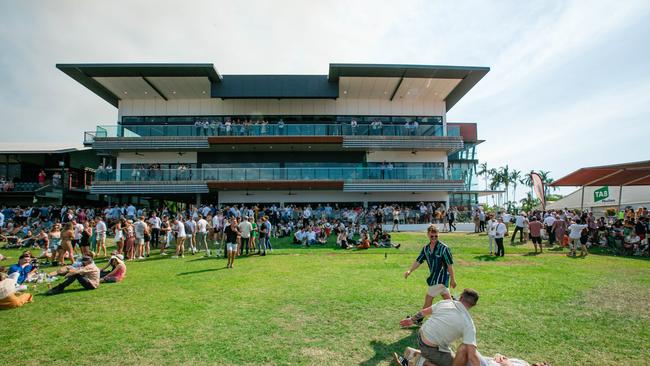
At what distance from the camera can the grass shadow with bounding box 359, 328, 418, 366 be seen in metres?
5.07

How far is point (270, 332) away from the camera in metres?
6.14

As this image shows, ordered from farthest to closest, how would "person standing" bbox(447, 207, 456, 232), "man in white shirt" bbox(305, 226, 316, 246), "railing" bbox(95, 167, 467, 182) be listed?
"railing" bbox(95, 167, 467, 182), "person standing" bbox(447, 207, 456, 232), "man in white shirt" bbox(305, 226, 316, 246)

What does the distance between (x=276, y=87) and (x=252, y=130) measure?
4.71 metres


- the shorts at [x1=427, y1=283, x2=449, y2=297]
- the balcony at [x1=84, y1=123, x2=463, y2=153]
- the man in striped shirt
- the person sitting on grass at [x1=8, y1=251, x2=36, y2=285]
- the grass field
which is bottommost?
the grass field

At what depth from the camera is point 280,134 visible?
1123 inches

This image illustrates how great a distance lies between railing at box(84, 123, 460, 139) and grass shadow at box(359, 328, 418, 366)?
24.0 m

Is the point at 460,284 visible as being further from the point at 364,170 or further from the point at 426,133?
the point at 426,133

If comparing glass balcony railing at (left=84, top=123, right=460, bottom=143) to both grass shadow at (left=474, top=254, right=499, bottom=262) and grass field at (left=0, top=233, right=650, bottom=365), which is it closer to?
grass shadow at (left=474, top=254, right=499, bottom=262)

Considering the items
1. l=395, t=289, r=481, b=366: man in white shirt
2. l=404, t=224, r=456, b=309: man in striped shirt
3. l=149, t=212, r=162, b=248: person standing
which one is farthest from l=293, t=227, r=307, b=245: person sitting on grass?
l=395, t=289, r=481, b=366: man in white shirt

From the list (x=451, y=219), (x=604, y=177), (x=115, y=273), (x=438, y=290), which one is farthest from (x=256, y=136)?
(x=438, y=290)

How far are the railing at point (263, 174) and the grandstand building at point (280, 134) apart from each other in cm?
8

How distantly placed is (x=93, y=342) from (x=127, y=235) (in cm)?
981

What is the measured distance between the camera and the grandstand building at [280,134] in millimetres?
27734

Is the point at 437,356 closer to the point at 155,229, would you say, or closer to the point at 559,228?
the point at 155,229
